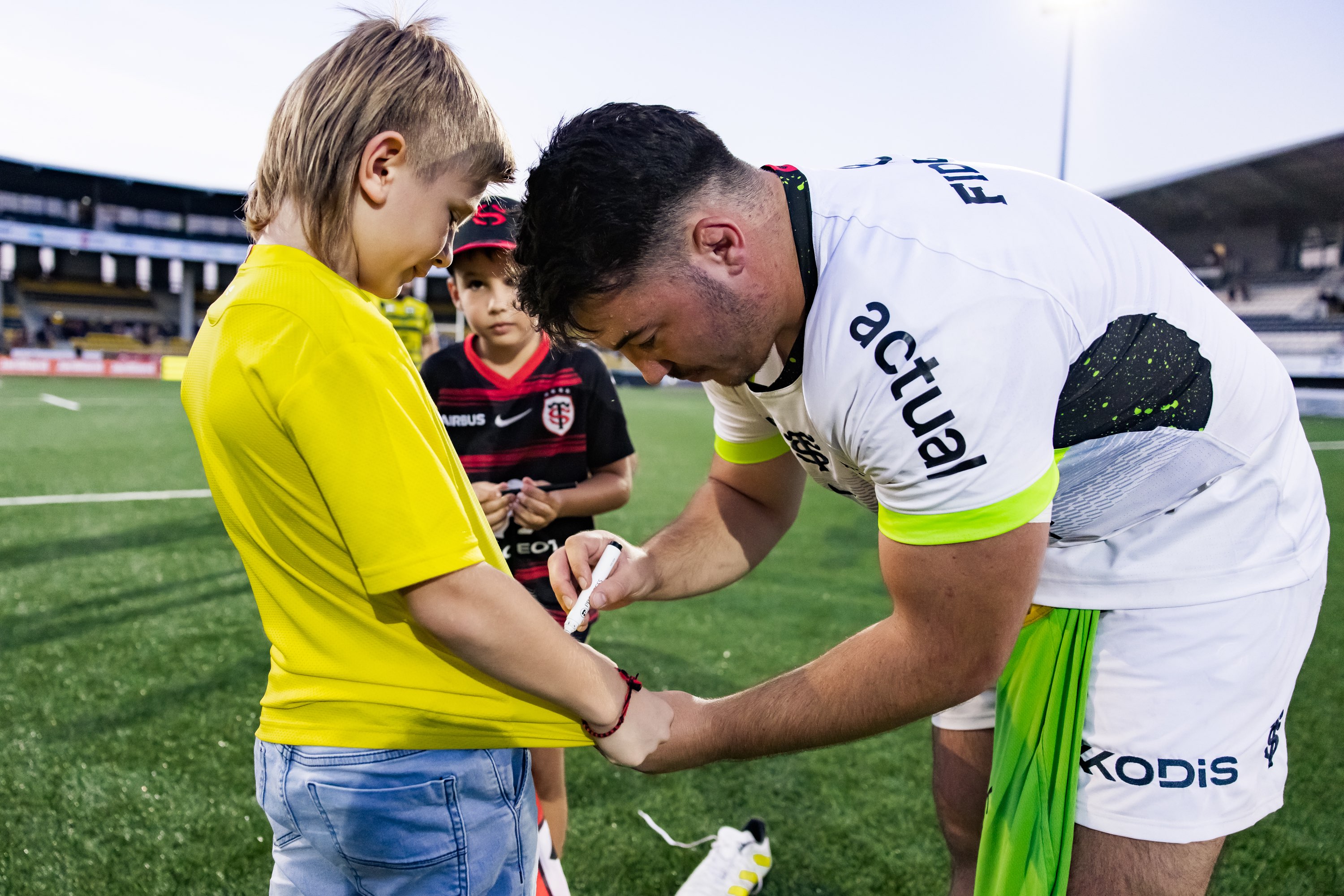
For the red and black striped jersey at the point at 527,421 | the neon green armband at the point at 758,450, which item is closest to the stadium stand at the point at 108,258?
the red and black striped jersey at the point at 527,421

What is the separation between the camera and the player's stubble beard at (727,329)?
4.56 feet

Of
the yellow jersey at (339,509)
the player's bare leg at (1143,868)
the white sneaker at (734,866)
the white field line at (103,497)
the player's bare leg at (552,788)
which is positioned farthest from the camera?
the white field line at (103,497)

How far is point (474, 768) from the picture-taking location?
53.7 inches

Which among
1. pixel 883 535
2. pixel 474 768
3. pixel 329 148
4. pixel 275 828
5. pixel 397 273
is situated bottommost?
pixel 275 828

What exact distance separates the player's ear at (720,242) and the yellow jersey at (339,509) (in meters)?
0.51

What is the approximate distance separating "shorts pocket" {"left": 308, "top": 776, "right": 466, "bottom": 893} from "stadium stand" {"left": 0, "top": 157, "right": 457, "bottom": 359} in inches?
1643

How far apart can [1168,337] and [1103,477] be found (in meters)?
0.27

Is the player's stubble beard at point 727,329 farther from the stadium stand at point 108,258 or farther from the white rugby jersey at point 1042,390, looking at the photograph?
the stadium stand at point 108,258

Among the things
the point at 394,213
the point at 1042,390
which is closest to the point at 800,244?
the point at 1042,390

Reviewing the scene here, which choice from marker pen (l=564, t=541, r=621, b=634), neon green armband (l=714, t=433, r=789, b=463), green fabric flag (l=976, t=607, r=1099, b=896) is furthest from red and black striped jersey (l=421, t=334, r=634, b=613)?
green fabric flag (l=976, t=607, r=1099, b=896)

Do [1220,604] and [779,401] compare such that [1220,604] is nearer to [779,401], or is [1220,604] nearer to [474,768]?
[779,401]

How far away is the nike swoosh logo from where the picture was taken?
113 inches

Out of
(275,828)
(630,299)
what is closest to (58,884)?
(275,828)

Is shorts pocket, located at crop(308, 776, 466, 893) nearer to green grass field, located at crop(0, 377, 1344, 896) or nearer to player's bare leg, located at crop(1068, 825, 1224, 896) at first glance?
player's bare leg, located at crop(1068, 825, 1224, 896)
